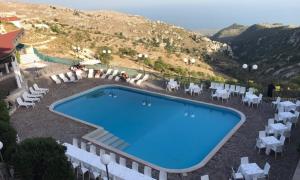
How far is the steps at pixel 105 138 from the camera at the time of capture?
14.2 meters

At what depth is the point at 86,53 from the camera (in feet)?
112

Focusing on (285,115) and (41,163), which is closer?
(41,163)

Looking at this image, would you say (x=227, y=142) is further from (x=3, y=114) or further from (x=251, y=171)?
(x=3, y=114)

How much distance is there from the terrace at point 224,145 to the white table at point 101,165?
1256 millimetres

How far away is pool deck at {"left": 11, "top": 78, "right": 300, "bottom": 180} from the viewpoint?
11.5 metres

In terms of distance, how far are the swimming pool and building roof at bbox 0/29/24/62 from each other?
12.2 ft

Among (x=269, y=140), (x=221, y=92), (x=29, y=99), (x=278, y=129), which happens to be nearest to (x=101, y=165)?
(x=269, y=140)

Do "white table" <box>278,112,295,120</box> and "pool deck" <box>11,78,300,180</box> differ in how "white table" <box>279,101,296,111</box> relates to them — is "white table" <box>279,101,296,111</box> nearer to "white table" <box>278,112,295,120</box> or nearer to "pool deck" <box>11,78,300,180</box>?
"pool deck" <box>11,78,300,180</box>

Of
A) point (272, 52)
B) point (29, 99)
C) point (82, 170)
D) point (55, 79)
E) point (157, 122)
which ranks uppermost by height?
point (55, 79)

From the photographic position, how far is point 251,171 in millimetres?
10625

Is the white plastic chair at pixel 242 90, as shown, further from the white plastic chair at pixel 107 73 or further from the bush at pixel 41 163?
the bush at pixel 41 163

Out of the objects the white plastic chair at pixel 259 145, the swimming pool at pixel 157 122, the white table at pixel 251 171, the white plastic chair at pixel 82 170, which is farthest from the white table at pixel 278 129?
the white plastic chair at pixel 82 170

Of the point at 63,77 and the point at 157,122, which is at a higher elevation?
the point at 63,77

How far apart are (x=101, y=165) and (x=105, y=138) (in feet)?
12.5
